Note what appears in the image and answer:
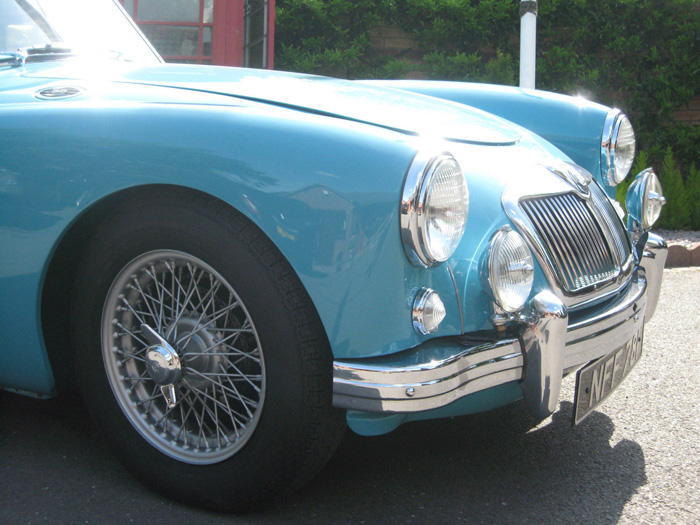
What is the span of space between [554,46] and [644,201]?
15.4 ft

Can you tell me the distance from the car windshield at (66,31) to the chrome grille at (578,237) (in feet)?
5.42

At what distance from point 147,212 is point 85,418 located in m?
0.94

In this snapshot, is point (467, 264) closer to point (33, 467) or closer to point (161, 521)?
point (161, 521)

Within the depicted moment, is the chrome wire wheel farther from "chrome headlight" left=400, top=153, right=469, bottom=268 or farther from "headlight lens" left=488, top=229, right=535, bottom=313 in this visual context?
"headlight lens" left=488, top=229, right=535, bottom=313

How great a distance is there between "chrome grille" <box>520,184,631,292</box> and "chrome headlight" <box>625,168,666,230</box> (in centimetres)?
32

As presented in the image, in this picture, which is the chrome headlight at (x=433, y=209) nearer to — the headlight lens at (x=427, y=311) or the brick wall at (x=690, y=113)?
the headlight lens at (x=427, y=311)

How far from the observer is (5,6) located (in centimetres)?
248

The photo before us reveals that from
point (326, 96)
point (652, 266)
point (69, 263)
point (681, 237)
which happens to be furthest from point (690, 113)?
point (69, 263)

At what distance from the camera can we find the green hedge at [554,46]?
6637mm

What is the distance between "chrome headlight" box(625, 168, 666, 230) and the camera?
2.54 m

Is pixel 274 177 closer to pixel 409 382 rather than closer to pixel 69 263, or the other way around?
pixel 409 382

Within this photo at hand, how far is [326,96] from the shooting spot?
2.01 metres

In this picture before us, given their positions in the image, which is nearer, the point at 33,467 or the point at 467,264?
the point at 467,264

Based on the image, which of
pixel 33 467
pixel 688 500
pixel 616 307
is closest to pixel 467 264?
pixel 616 307
